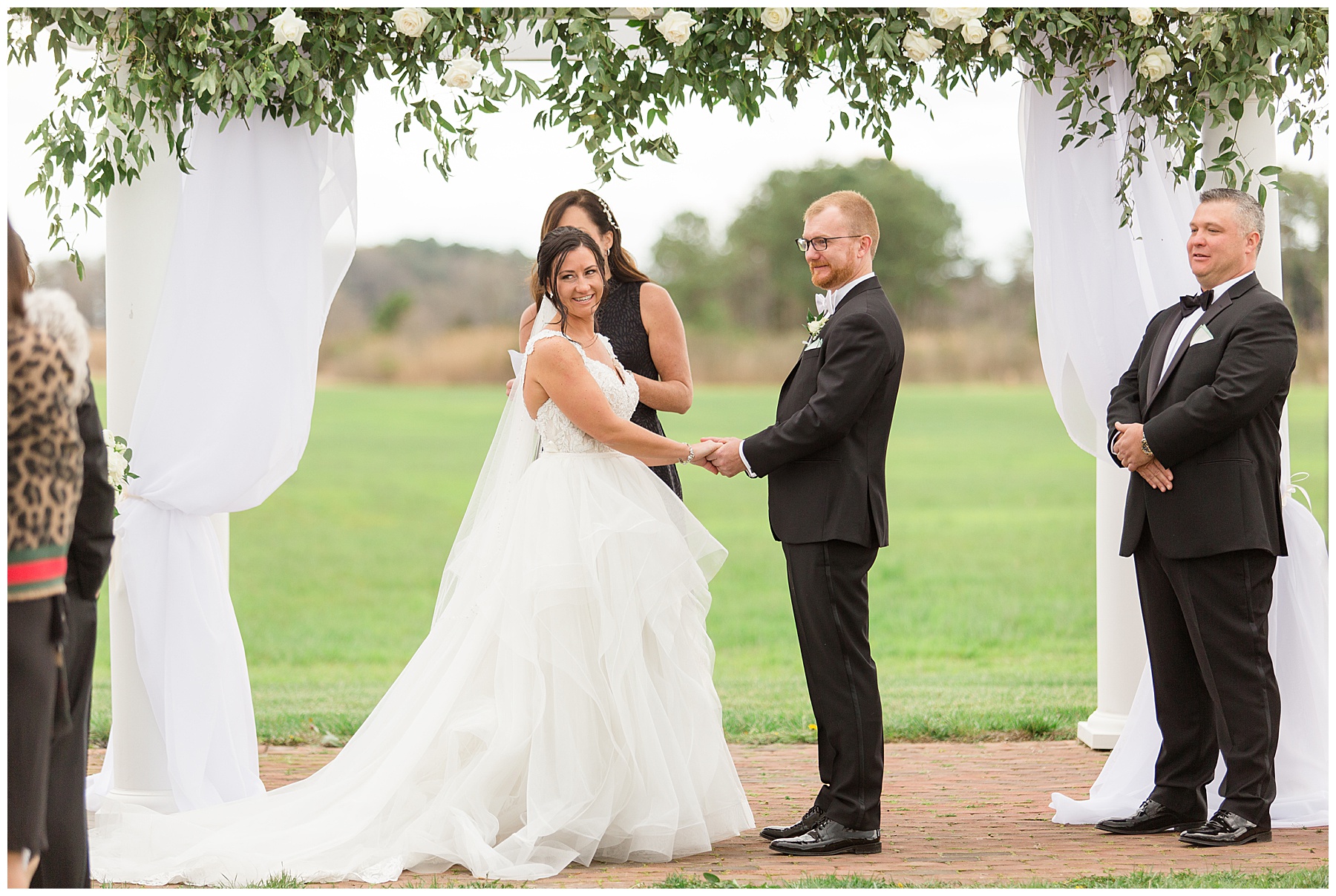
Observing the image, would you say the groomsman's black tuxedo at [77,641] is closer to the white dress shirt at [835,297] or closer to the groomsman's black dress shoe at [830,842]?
the white dress shirt at [835,297]

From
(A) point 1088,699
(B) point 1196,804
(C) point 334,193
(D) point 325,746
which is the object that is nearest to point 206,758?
(D) point 325,746

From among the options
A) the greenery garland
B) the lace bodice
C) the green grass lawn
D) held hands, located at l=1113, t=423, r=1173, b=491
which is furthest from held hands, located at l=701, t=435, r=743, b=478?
the green grass lawn

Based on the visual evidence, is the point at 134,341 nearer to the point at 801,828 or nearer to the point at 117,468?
the point at 117,468

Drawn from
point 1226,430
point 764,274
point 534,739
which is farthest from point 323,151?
point 764,274

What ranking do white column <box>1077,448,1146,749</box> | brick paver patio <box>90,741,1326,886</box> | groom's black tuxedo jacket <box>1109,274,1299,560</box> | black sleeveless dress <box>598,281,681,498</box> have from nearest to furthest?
brick paver patio <box>90,741,1326,886</box> < groom's black tuxedo jacket <box>1109,274,1299,560</box> < black sleeveless dress <box>598,281,681,498</box> < white column <box>1077,448,1146,749</box>

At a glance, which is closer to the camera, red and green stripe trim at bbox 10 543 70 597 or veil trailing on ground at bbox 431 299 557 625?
red and green stripe trim at bbox 10 543 70 597

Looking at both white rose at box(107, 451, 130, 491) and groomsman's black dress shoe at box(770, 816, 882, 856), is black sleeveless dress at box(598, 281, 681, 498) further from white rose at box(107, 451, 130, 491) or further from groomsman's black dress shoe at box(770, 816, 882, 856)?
white rose at box(107, 451, 130, 491)

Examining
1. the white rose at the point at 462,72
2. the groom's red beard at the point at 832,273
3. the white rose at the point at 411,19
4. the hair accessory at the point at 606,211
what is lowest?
the groom's red beard at the point at 832,273

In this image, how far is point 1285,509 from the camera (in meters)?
4.28

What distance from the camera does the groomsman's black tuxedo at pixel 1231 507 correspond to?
3818 millimetres

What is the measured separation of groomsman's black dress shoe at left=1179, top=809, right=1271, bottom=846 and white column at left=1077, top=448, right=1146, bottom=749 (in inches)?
47.2

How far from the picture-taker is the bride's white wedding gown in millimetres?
3641

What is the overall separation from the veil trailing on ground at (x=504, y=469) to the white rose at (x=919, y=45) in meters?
1.45

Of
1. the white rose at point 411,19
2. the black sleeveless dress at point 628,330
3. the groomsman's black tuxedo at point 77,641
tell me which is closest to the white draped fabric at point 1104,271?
the black sleeveless dress at point 628,330
